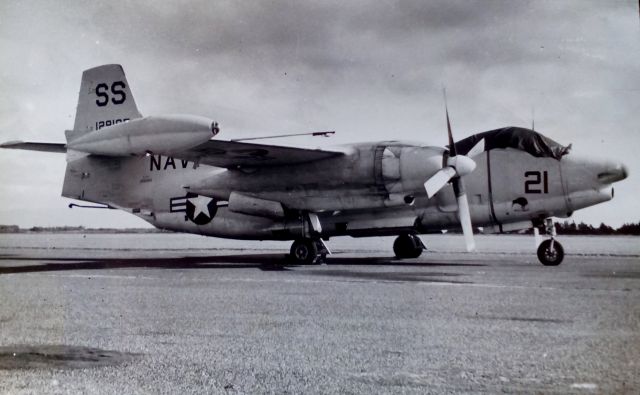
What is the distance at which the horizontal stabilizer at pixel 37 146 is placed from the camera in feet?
55.3

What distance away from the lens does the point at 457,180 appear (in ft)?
47.4

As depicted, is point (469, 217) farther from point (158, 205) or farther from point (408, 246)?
point (158, 205)

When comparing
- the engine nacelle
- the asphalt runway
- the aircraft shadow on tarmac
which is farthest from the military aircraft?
the asphalt runway

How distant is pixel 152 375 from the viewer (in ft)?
13.8

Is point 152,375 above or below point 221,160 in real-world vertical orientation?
below

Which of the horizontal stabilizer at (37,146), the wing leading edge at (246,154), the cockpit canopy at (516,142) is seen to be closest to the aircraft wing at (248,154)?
the wing leading edge at (246,154)

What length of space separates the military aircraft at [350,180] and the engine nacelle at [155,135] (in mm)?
23

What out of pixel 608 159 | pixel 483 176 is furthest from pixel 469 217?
pixel 608 159

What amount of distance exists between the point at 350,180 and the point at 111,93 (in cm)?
858

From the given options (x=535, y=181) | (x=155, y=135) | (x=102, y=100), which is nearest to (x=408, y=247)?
(x=535, y=181)

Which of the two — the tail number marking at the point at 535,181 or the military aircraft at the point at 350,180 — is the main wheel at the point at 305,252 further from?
the tail number marking at the point at 535,181

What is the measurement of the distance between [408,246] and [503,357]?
13.6 m

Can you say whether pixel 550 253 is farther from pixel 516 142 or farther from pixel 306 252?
pixel 306 252

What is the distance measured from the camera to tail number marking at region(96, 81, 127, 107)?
18.2 metres
